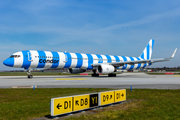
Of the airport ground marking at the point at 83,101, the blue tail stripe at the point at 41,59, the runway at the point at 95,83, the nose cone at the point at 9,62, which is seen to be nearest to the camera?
the airport ground marking at the point at 83,101

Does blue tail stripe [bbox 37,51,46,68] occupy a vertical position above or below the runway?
above

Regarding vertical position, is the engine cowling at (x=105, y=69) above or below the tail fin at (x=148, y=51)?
below

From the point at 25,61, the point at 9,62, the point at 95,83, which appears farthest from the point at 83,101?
the point at 9,62

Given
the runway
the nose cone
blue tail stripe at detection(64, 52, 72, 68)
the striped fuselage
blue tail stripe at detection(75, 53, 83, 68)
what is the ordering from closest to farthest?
the runway, the nose cone, the striped fuselage, blue tail stripe at detection(64, 52, 72, 68), blue tail stripe at detection(75, 53, 83, 68)

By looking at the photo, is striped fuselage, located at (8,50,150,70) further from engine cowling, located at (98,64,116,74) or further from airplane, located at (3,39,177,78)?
engine cowling, located at (98,64,116,74)

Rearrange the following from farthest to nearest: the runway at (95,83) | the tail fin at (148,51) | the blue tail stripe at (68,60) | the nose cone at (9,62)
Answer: the tail fin at (148,51), the blue tail stripe at (68,60), the nose cone at (9,62), the runway at (95,83)

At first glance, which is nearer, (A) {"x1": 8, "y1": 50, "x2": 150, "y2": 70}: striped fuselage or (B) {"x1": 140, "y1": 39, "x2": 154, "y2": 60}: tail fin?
(A) {"x1": 8, "y1": 50, "x2": 150, "y2": 70}: striped fuselage

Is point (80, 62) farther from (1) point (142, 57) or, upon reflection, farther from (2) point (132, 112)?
(2) point (132, 112)

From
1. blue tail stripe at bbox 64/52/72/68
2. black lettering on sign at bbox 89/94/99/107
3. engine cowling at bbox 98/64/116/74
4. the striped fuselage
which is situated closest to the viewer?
black lettering on sign at bbox 89/94/99/107

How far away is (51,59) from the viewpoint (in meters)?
32.1

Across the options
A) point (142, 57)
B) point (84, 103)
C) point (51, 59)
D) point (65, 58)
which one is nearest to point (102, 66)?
point (65, 58)

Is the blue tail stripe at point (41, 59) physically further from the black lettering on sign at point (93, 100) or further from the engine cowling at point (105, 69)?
the black lettering on sign at point (93, 100)

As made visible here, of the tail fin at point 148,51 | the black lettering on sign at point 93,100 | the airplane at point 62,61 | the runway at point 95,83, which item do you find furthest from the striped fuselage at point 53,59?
the black lettering on sign at point 93,100

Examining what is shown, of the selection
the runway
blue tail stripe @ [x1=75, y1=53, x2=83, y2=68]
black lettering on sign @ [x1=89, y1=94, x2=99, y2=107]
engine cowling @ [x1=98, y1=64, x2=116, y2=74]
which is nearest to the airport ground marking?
black lettering on sign @ [x1=89, y1=94, x2=99, y2=107]
